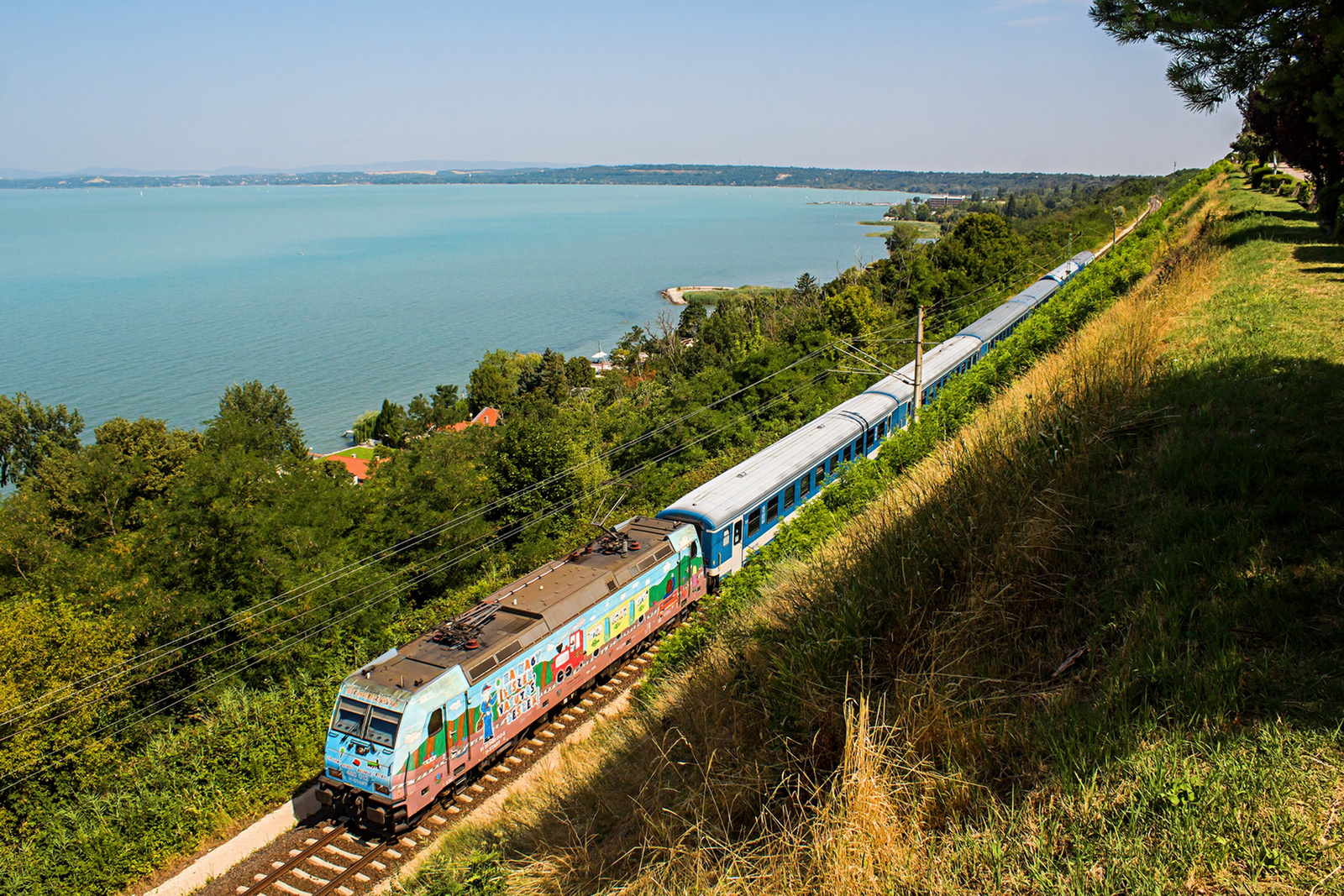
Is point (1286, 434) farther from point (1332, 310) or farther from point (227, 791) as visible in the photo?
point (227, 791)

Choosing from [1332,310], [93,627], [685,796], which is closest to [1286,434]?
[685,796]

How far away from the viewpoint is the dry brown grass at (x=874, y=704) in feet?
13.0

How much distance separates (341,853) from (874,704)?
11165 mm

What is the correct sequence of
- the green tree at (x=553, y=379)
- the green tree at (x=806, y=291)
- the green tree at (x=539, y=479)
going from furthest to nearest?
the green tree at (x=806, y=291) < the green tree at (x=553, y=379) < the green tree at (x=539, y=479)

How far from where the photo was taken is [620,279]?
472 feet

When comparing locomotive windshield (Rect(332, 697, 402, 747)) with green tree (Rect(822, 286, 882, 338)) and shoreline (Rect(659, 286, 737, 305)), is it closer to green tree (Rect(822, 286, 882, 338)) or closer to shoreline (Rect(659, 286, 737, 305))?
green tree (Rect(822, 286, 882, 338))

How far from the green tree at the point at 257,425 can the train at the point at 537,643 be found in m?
15.9

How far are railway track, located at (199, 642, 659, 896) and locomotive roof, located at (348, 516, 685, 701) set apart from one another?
2.33 meters

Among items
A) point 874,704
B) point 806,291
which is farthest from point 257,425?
point 806,291

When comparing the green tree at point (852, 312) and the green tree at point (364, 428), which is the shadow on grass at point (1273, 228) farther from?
the green tree at point (364, 428)

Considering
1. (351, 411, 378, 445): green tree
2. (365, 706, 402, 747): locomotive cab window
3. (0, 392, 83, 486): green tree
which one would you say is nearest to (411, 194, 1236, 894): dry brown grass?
(365, 706, 402, 747): locomotive cab window

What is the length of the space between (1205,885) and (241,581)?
23940 millimetres

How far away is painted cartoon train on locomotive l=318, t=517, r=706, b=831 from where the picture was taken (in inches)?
472

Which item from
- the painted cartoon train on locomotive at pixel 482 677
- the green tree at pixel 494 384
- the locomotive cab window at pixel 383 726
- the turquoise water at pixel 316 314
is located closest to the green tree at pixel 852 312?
the green tree at pixel 494 384
